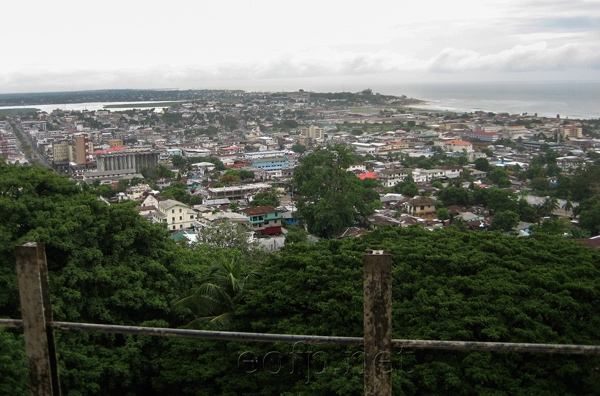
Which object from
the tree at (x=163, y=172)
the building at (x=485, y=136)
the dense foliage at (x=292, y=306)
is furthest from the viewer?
the building at (x=485, y=136)

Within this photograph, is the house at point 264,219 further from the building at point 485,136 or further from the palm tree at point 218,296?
the building at point 485,136

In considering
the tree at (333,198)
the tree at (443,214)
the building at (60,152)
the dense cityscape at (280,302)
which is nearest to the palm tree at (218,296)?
the dense cityscape at (280,302)

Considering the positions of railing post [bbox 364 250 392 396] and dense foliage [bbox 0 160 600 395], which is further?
dense foliage [bbox 0 160 600 395]

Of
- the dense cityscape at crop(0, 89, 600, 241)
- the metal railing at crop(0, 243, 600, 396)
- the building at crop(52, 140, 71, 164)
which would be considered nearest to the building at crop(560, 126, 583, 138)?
the dense cityscape at crop(0, 89, 600, 241)

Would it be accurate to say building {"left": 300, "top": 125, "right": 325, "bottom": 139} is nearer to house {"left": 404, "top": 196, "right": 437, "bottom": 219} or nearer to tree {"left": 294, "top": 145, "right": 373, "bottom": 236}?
house {"left": 404, "top": 196, "right": 437, "bottom": 219}

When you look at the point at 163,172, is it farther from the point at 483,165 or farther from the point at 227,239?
the point at 227,239
